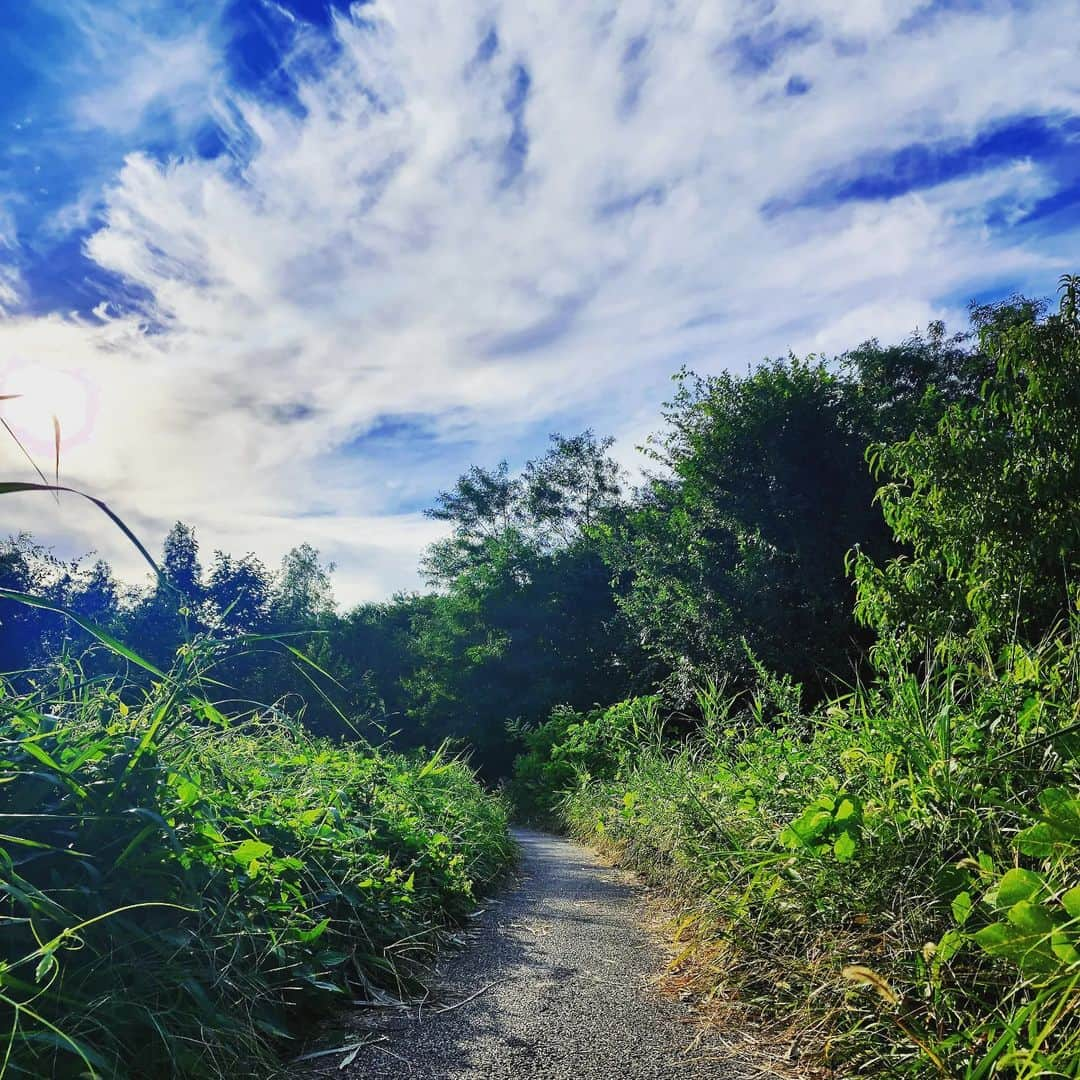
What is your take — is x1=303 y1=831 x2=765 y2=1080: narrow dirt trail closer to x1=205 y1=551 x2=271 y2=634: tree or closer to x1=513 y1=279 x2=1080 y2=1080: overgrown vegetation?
x1=513 y1=279 x2=1080 y2=1080: overgrown vegetation

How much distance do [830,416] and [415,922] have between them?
42.7 feet

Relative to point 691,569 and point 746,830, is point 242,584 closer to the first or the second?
point 691,569

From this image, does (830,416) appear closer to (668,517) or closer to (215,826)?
(668,517)

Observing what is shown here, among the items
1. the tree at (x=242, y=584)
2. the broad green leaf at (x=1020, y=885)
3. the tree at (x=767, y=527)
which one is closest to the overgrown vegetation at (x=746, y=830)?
the broad green leaf at (x=1020, y=885)

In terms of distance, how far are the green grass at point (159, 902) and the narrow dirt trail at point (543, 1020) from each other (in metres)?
0.22

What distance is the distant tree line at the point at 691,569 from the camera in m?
6.28

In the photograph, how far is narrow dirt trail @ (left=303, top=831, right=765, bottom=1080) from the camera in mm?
1937

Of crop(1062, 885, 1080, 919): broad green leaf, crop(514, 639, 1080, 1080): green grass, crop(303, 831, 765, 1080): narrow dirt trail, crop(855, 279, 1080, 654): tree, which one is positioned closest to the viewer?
crop(1062, 885, 1080, 919): broad green leaf

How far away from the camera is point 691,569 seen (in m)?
14.6

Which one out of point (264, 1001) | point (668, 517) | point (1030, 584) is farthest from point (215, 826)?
point (668, 517)

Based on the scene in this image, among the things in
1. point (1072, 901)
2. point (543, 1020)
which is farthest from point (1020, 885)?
point (543, 1020)

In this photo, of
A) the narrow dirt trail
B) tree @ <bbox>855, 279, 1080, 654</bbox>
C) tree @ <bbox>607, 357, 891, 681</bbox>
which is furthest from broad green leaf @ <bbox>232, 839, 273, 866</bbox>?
tree @ <bbox>607, 357, 891, 681</bbox>

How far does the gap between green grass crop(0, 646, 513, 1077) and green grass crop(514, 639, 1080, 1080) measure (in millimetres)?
1290

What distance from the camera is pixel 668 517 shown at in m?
16.7
